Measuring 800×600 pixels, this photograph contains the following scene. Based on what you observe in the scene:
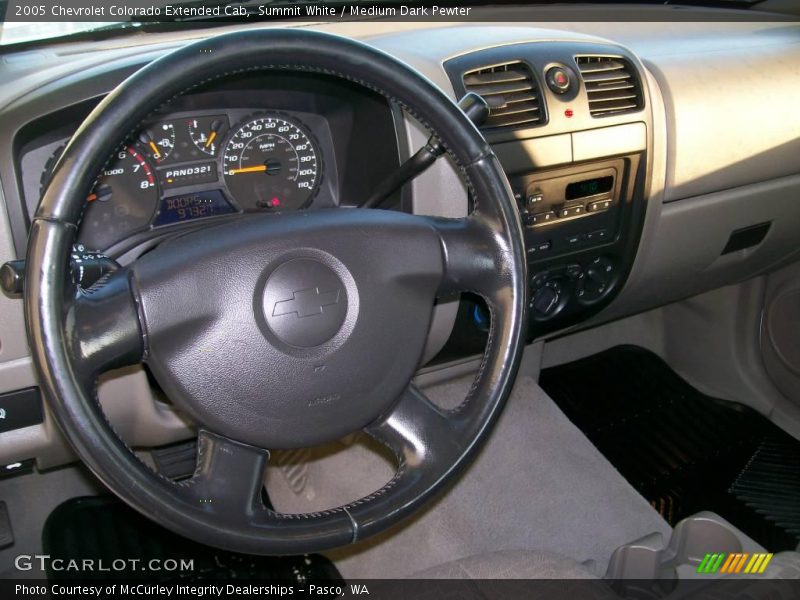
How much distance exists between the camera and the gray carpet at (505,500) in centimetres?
181

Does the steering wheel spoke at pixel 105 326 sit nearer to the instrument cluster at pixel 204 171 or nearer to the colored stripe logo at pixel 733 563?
the instrument cluster at pixel 204 171

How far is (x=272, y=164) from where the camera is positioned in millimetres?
1483

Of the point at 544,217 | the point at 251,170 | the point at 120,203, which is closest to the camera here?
the point at 120,203

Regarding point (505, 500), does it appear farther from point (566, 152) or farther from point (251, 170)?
point (251, 170)

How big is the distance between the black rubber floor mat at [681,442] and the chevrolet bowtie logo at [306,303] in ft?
4.65

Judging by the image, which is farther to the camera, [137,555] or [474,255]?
[137,555]

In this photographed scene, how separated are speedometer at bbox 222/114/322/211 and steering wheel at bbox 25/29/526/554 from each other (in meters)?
0.39

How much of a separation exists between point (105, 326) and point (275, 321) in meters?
0.19

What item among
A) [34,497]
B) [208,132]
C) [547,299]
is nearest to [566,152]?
[547,299]

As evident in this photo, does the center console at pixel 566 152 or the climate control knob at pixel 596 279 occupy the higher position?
the center console at pixel 566 152

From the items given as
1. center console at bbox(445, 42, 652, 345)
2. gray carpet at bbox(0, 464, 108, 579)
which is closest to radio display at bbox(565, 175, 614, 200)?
center console at bbox(445, 42, 652, 345)

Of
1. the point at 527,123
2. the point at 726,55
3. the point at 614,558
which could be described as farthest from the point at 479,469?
the point at 726,55

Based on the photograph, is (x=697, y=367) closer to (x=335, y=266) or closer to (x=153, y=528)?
(x=153, y=528)

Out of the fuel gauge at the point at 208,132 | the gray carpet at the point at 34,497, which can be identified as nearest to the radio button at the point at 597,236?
the fuel gauge at the point at 208,132
